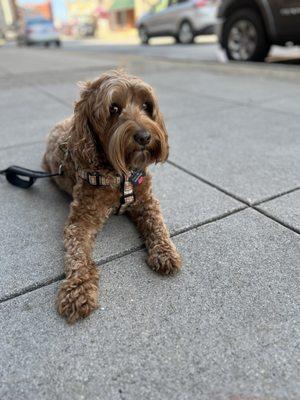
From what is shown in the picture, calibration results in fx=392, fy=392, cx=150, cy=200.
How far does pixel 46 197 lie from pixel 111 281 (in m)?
1.43

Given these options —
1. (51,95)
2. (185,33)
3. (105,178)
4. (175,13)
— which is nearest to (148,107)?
(105,178)

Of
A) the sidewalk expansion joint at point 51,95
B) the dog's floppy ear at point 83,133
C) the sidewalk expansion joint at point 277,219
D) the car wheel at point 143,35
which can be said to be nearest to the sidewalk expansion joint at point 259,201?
the sidewalk expansion joint at point 277,219

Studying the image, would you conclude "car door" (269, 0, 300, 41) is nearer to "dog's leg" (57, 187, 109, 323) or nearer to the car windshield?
"dog's leg" (57, 187, 109, 323)

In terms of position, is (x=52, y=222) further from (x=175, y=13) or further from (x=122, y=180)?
(x=175, y=13)

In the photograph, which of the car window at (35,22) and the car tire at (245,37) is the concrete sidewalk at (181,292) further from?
the car window at (35,22)

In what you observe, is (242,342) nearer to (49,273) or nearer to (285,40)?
(49,273)

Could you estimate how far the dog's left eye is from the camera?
276cm

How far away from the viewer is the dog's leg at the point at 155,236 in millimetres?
2535

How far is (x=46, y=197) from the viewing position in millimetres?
3611

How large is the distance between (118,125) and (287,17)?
7.16 meters

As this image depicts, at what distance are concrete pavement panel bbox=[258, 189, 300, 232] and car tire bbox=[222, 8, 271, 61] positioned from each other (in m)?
6.75

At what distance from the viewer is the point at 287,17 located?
8.16 metres

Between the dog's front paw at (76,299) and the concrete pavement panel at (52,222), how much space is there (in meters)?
0.26

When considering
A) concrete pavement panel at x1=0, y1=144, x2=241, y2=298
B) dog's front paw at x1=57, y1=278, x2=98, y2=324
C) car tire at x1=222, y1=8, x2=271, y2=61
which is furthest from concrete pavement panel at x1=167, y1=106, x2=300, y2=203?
car tire at x1=222, y1=8, x2=271, y2=61
